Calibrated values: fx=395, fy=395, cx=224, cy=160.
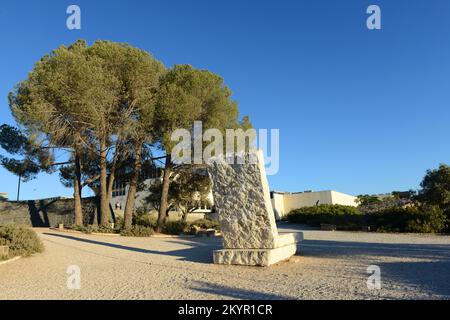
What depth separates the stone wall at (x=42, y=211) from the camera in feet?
77.6

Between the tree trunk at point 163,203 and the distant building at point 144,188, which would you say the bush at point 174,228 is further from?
the distant building at point 144,188

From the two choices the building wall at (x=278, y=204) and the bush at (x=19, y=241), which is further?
the building wall at (x=278, y=204)

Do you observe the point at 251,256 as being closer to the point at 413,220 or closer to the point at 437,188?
the point at 413,220

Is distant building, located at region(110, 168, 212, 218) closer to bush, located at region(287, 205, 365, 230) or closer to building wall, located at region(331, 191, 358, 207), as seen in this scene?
bush, located at region(287, 205, 365, 230)

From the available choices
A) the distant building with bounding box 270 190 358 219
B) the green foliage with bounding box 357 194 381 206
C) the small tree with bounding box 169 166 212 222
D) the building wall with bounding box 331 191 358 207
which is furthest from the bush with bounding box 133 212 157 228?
the building wall with bounding box 331 191 358 207

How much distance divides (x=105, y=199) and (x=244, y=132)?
25.7 feet

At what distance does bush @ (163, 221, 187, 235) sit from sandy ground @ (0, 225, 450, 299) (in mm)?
8925

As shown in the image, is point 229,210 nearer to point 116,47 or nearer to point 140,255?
point 140,255

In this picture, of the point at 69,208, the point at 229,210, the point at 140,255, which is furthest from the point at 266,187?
the point at 69,208

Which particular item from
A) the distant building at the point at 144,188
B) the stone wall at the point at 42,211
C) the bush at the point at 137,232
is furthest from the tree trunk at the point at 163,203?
the stone wall at the point at 42,211

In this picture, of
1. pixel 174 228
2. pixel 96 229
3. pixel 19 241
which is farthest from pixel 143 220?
pixel 19 241

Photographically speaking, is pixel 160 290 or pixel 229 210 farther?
pixel 229 210

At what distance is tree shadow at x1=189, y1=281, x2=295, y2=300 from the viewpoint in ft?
17.1
